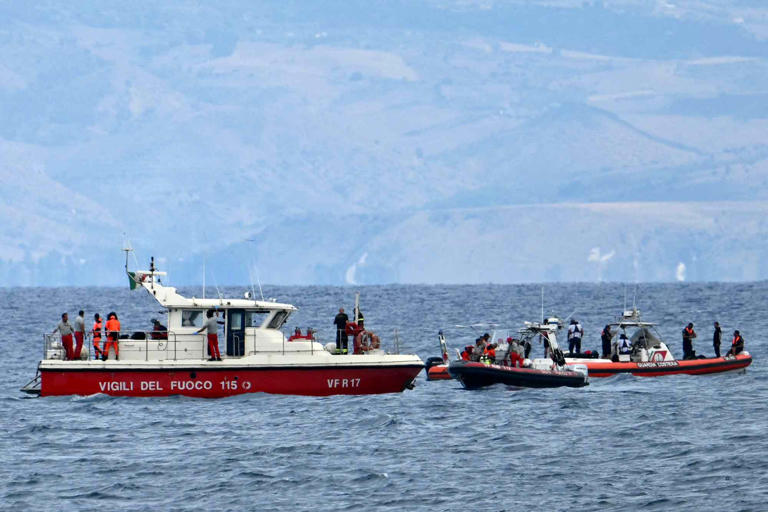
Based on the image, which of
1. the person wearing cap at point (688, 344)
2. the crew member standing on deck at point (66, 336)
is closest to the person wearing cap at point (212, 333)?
the crew member standing on deck at point (66, 336)

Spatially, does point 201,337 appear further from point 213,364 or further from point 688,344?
point 688,344

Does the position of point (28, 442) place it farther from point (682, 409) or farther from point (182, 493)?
point (682, 409)

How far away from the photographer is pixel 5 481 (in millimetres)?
34188

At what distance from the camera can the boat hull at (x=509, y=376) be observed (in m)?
49.8

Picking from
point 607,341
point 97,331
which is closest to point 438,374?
point 607,341

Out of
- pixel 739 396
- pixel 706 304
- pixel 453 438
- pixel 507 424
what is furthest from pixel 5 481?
pixel 706 304

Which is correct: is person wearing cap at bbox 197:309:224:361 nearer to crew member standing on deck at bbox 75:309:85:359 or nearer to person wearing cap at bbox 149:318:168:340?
person wearing cap at bbox 149:318:168:340

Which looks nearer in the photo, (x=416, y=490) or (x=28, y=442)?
(x=416, y=490)

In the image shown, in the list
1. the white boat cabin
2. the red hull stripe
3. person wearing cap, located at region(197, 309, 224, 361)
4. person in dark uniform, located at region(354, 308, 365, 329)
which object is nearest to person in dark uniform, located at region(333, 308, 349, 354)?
person in dark uniform, located at region(354, 308, 365, 329)

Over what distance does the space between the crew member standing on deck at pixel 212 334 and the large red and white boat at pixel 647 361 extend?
13679 mm

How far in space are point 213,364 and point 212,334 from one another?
0.86 m

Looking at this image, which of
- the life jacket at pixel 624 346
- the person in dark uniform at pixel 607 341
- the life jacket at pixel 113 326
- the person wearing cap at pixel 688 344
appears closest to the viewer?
the life jacket at pixel 113 326

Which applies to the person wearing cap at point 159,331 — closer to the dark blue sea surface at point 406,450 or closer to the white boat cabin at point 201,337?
the white boat cabin at point 201,337

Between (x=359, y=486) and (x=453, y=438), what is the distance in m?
6.61
